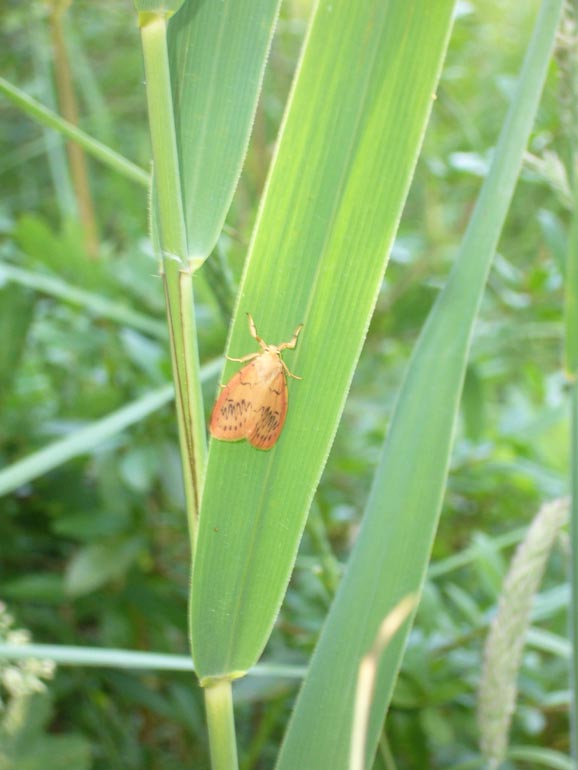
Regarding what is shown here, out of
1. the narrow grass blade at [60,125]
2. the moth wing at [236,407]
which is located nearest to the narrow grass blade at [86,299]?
the narrow grass blade at [60,125]

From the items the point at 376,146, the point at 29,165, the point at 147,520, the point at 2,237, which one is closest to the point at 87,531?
the point at 147,520

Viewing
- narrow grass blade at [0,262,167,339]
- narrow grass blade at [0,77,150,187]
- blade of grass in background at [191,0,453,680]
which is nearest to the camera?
blade of grass in background at [191,0,453,680]

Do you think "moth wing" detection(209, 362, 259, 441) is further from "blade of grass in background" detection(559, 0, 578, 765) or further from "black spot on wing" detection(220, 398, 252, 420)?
"blade of grass in background" detection(559, 0, 578, 765)

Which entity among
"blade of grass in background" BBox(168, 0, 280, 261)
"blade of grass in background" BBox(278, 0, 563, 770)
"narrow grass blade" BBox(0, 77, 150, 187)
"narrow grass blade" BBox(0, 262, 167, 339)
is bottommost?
"blade of grass in background" BBox(278, 0, 563, 770)

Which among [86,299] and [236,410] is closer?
[236,410]

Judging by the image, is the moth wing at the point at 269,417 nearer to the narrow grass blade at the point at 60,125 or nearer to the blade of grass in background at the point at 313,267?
the blade of grass in background at the point at 313,267

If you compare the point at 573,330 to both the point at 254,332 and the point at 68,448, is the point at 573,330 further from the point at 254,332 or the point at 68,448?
the point at 68,448

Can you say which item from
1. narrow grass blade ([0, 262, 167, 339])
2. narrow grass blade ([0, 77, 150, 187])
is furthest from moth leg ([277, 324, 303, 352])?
narrow grass blade ([0, 262, 167, 339])

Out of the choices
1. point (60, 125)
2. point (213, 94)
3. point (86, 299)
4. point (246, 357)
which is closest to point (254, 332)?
point (246, 357)
